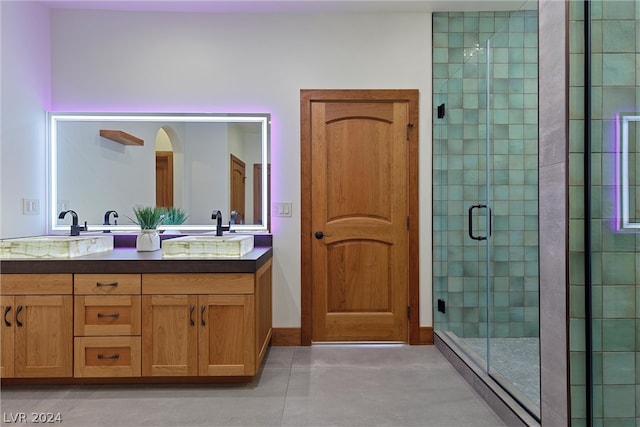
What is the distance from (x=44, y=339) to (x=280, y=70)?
2347mm

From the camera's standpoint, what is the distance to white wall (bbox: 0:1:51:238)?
252cm

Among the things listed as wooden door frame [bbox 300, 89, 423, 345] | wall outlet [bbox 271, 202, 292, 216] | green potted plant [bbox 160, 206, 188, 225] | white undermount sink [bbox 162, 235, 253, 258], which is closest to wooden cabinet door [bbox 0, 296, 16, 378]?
white undermount sink [bbox 162, 235, 253, 258]

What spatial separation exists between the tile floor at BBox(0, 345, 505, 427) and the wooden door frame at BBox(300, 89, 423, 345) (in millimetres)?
481

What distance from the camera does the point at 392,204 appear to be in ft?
9.91

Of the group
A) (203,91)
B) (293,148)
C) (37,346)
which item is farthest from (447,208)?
(37,346)

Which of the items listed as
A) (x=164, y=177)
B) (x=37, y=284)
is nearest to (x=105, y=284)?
(x=37, y=284)

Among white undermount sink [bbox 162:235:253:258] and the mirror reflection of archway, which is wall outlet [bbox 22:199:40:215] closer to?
the mirror reflection of archway

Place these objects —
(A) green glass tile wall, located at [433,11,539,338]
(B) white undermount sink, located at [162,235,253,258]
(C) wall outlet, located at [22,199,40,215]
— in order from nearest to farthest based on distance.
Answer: (B) white undermount sink, located at [162,235,253,258] → (A) green glass tile wall, located at [433,11,539,338] → (C) wall outlet, located at [22,199,40,215]

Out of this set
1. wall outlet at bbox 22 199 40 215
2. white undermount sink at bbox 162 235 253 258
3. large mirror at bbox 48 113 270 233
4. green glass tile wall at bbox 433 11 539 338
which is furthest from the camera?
large mirror at bbox 48 113 270 233

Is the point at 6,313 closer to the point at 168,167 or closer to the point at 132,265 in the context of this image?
the point at 132,265

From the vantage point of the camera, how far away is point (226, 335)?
7.14 ft

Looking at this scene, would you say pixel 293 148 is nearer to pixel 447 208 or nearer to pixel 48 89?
pixel 447 208

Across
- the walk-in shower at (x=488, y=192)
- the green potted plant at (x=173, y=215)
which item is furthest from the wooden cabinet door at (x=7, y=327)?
the walk-in shower at (x=488, y=192)

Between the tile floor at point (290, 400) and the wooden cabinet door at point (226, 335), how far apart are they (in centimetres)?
15
